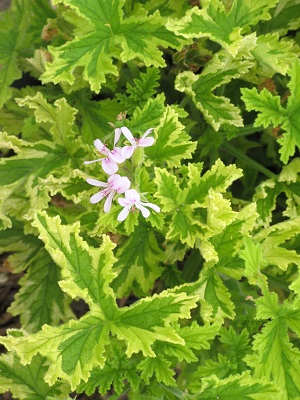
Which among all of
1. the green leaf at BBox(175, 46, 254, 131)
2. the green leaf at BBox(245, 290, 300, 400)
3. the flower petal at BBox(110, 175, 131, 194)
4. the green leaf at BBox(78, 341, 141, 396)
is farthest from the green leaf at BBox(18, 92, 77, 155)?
the green leaf at BBox(245, 290, 300, 400)

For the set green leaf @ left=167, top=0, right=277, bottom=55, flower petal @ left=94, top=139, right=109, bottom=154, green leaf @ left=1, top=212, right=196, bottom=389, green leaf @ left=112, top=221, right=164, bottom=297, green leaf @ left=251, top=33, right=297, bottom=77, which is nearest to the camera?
green leaf @ left=1, top=212, right=196, bottom=389

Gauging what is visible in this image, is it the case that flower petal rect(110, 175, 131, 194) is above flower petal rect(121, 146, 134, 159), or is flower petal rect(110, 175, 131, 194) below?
below

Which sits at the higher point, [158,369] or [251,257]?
[251,257]

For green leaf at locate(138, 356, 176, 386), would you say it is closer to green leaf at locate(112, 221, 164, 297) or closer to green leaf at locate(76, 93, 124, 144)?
green leaf at locate(112, 221, 164, 297)

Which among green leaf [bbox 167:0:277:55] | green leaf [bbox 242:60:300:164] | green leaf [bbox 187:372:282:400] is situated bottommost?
green leaf [bbox 187:372:282:400]

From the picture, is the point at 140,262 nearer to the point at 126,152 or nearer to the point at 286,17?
the point at 126,152

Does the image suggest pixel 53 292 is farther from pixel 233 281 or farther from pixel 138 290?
pixel 233 281

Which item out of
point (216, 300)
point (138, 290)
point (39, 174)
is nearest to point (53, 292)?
point (138, 290)

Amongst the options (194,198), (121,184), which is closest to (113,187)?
(121,184)

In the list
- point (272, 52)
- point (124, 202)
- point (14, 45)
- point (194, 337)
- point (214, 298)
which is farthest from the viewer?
point (14, 45)
